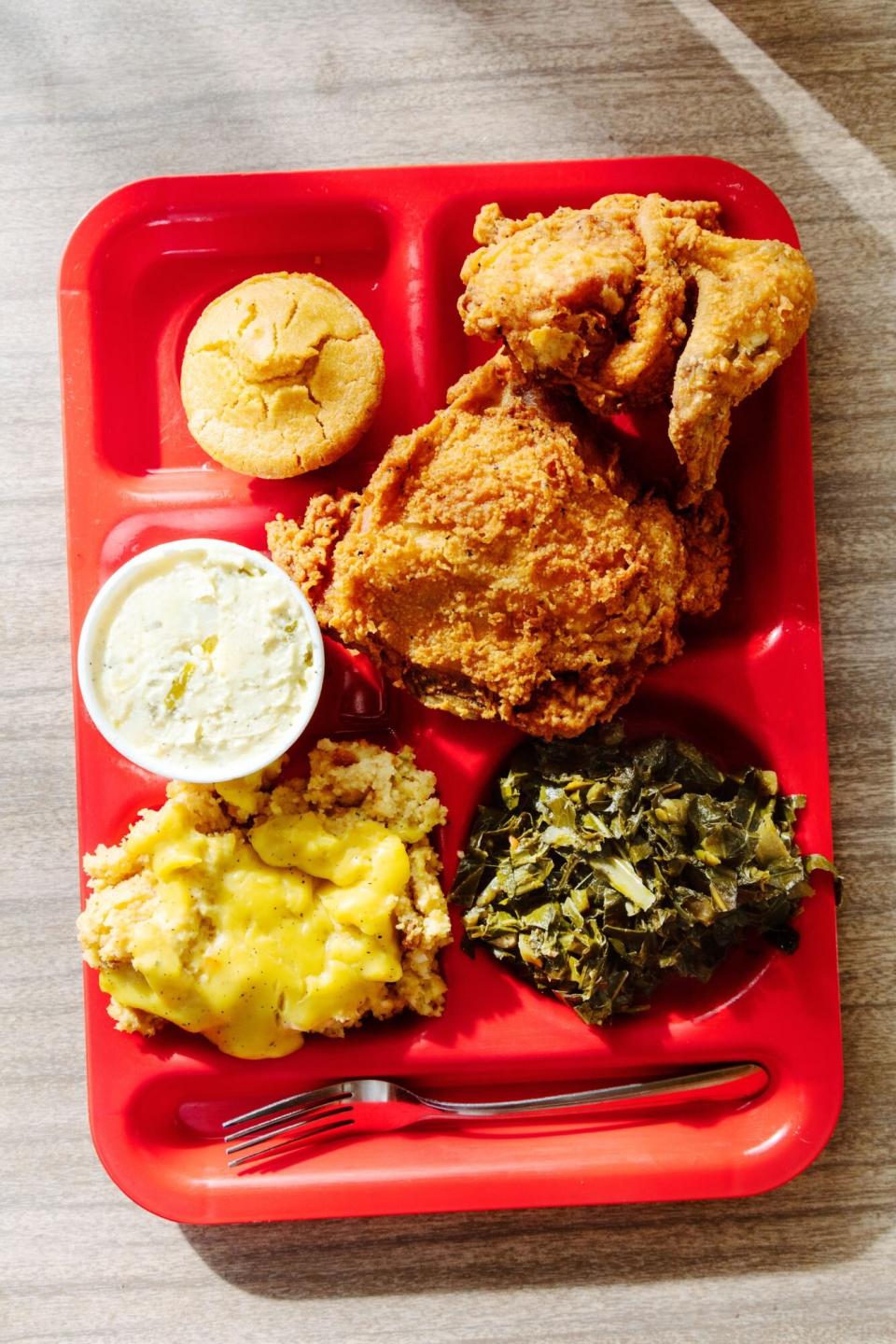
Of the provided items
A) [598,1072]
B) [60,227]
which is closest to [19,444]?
[60,227]

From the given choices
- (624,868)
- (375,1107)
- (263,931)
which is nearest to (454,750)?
(624,868)

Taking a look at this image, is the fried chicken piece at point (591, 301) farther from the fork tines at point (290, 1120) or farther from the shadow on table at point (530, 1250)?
the shadow on table at point (530, 1250)

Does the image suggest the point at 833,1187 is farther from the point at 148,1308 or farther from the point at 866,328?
the point at 866,328

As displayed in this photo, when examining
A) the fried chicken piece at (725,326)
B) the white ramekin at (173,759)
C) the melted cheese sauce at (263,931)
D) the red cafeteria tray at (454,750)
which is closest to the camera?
the fried chicken piece at (725,326)

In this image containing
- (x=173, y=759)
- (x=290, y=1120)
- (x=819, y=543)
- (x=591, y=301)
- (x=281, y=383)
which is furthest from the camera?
(x=819, y=543)

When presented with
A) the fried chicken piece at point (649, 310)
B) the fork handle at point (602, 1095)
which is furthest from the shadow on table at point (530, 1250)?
the fried chicken piece at point (649, 310)

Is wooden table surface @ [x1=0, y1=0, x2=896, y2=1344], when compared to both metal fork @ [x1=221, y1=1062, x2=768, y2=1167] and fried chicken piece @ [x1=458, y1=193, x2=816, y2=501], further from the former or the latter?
fried chicken piece @ [x1=458, y1=193, x2=816, y2=501]

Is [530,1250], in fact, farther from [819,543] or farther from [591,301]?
[591,301]
